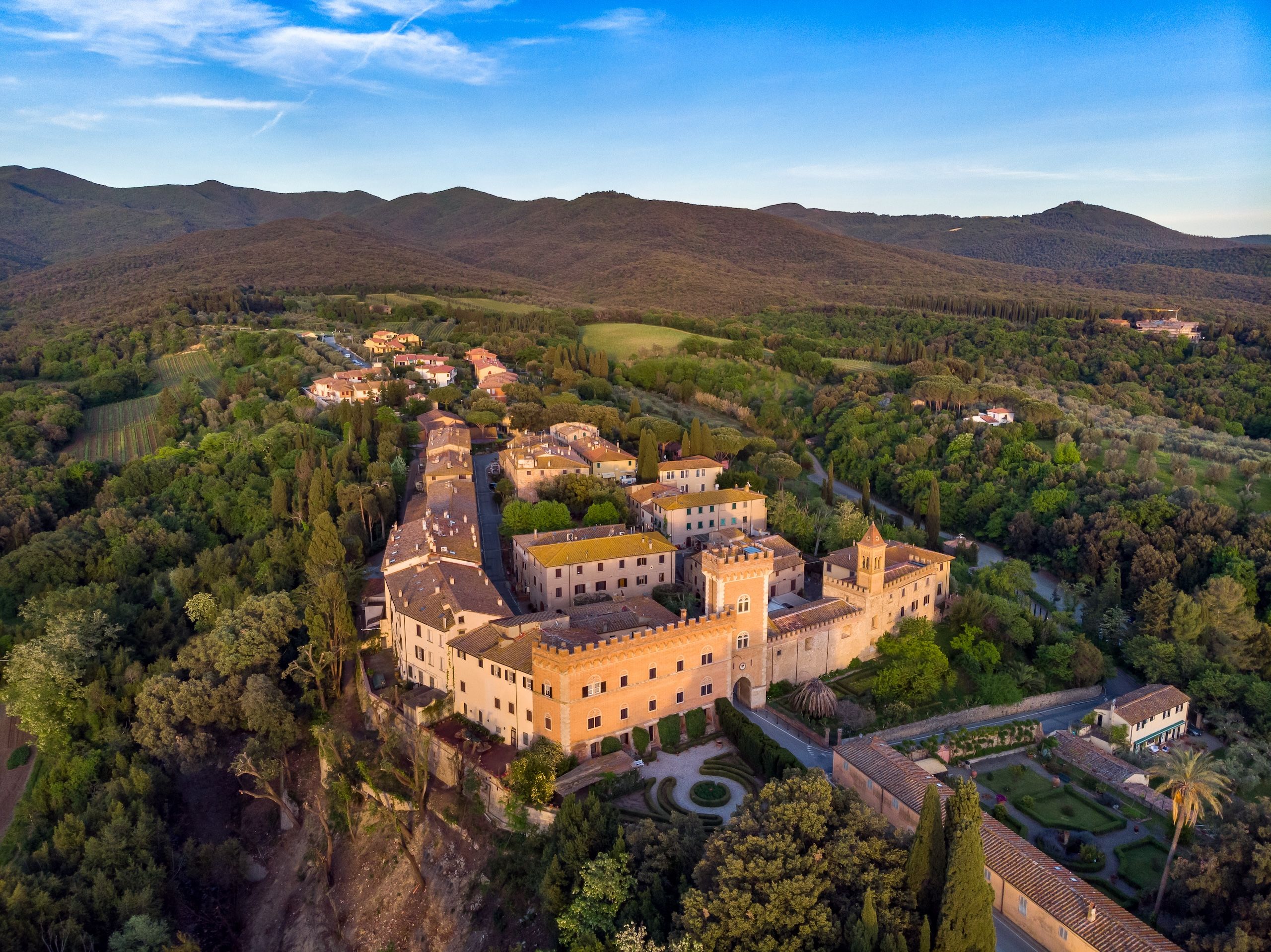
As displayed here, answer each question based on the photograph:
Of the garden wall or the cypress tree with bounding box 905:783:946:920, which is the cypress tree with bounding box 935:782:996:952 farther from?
the garden wall

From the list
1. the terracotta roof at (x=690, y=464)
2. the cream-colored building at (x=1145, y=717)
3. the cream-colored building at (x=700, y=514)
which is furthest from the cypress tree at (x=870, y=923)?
the terracotta roof at (x=690, y=464)

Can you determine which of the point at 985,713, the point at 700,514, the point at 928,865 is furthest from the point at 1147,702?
the point at 700,514

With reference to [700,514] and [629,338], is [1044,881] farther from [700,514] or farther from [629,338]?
[629,338]

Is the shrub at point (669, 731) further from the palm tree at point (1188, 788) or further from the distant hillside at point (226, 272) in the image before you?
the distant hillside at point (226, 272)

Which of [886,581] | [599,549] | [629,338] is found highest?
[629,338]

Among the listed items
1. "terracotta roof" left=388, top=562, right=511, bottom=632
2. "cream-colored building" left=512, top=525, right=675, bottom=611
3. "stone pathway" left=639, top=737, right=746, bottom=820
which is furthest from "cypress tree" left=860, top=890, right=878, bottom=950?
"cream-colored building" left=512, top=525, right=675, bottom=611
